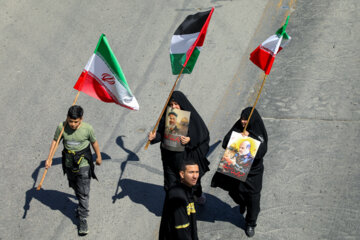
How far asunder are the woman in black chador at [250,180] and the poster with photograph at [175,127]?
55cm

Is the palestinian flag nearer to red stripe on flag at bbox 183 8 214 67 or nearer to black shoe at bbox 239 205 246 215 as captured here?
red stripe on flag at bbox 183 8 214 67

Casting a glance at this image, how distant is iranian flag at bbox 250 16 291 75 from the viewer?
629 cm

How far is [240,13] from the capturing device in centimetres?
1068

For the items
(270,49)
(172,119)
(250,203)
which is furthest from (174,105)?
(250,203)

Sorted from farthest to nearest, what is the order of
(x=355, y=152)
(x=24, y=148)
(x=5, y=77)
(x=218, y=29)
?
(x=218, y=29) < (x=5, y=77) < (x=24, y=148) < (x=355, y=152)

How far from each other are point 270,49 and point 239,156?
147 centimetres

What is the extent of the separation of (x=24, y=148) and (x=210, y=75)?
3586mm

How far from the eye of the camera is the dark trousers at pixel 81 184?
6.40 metres

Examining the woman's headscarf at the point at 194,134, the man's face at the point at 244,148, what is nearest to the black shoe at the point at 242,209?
the woman's headscarf at the point at 194,134

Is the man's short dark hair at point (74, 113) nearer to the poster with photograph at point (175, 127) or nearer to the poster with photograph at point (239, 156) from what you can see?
the poster with photograph at point (175, 127)

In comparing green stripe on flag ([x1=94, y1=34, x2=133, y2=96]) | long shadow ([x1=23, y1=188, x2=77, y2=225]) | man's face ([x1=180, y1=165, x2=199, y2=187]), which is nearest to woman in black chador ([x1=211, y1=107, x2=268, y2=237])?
man's face ([x1=180, y1=165, x2=199, y2=187])

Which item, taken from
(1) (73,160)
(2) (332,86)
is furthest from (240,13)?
(1) (73,160)

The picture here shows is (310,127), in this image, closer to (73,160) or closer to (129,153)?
(129,153)

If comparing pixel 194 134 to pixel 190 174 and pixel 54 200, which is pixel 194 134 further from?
pixel 54 200
